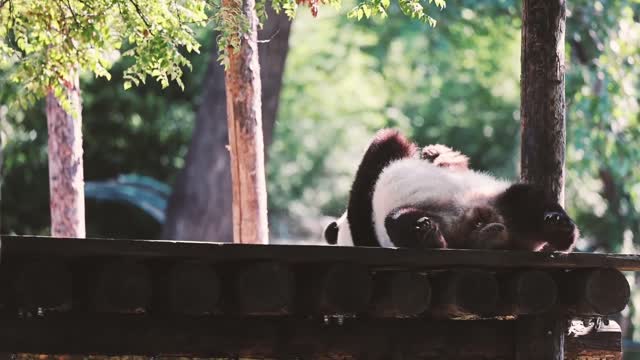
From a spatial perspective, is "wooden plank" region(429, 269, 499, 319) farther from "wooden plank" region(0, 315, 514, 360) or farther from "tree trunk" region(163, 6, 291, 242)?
"tree trunk" region(163, 6, 291, 242)

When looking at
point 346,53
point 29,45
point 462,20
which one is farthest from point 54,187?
point 346,53

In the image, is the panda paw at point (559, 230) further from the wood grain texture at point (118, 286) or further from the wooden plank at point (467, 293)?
the wood grain texture at point (118, 286)

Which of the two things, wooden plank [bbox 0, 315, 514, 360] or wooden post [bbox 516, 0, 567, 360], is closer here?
wooden plank [bbox 0, 315, 514, 360]

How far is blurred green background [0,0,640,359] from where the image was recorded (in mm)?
11844

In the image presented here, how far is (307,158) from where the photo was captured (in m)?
20.2

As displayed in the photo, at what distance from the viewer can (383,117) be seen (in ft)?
63.4

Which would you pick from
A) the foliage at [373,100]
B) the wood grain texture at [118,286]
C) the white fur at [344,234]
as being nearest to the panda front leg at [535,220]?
the white fur at [344,234]

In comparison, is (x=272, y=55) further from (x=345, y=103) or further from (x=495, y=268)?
(x=345, y=103)

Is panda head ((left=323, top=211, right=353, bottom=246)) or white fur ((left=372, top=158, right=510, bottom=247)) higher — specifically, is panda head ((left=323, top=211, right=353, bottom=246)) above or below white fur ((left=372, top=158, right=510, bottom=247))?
below

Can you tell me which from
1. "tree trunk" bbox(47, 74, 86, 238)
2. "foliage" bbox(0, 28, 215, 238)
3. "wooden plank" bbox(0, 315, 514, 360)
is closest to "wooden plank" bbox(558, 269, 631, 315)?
"wooden plank" bbox(0, 315, 514, 360)

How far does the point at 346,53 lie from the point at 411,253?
15.4 metres

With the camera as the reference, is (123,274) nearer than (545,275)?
Yes

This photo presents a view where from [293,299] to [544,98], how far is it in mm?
1854

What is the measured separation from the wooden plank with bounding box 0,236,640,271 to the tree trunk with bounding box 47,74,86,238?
146 inches
